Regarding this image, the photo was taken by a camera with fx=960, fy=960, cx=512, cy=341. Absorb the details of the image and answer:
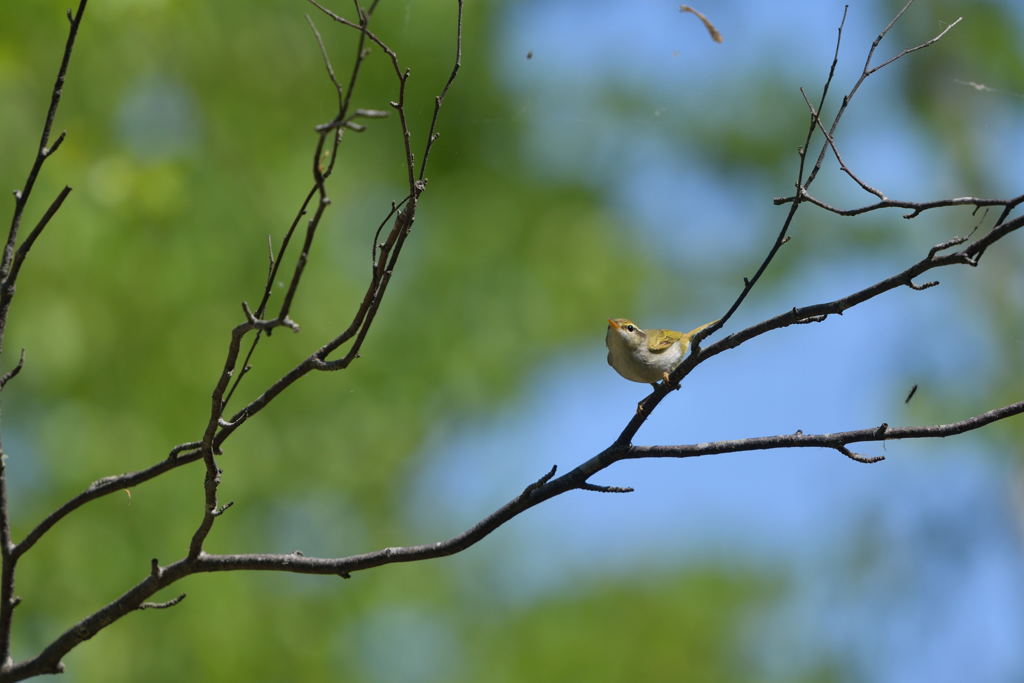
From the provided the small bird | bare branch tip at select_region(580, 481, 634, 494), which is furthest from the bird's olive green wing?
bare branch tip at select_region(580, 481, 634, 494)

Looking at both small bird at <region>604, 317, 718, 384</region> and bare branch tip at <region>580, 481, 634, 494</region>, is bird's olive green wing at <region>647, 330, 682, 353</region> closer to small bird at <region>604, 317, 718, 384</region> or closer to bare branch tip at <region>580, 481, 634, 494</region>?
small bird at <region>604, 317, 718, 384</region>

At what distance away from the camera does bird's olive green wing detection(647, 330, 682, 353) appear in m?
2.42

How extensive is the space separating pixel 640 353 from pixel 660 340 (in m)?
0.14

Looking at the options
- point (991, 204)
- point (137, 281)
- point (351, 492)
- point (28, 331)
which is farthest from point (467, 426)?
point (991, 204)

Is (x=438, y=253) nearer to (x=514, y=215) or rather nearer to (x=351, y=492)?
(x=514, y=215)

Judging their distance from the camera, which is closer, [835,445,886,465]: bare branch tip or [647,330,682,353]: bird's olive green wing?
[835,445,886,465]: bare branch tip

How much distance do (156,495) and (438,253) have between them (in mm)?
2365

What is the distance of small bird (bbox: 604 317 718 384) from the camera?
92.9 inches

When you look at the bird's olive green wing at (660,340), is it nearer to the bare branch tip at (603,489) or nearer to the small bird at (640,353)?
the small bird at (640,353)

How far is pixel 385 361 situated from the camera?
5.37 m

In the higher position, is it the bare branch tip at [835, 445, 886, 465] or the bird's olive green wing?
the bird's olive green wing

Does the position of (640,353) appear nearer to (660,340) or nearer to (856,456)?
(660,340)

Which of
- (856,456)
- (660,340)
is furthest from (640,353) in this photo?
(856,456)

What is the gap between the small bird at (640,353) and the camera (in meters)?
2.36
